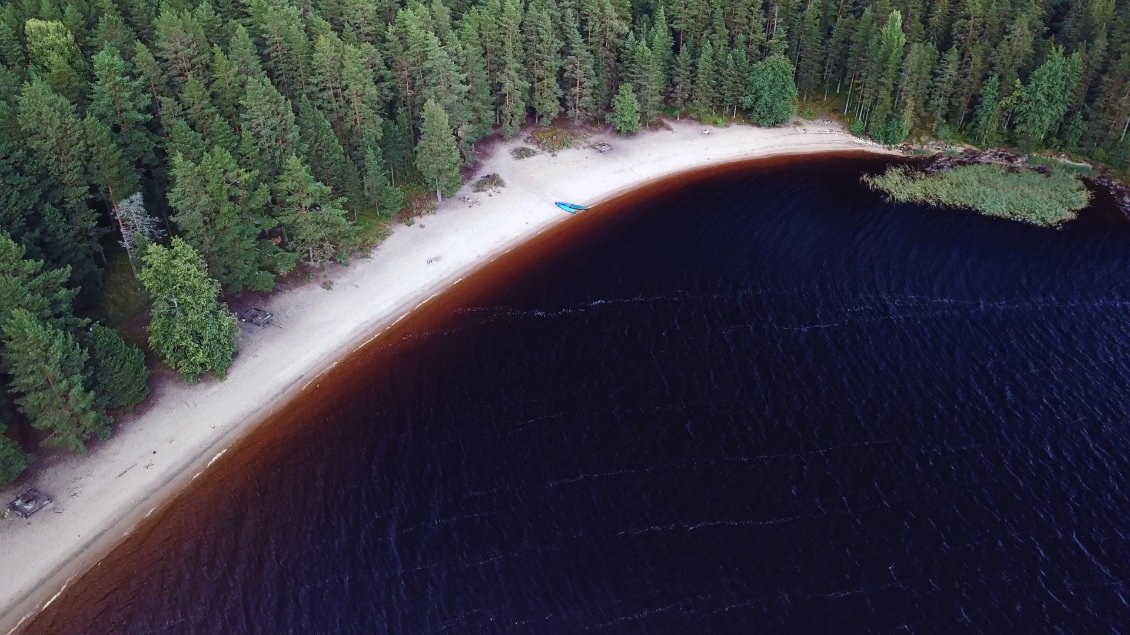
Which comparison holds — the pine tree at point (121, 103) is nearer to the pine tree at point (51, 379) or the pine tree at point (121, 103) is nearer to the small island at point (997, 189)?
the pine tree at point (51, 379)

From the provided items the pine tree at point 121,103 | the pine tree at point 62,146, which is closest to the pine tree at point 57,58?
the pine tree at point 121,103

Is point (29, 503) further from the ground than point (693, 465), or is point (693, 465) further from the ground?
point (29, 503)

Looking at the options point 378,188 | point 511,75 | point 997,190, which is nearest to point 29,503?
point 378,188

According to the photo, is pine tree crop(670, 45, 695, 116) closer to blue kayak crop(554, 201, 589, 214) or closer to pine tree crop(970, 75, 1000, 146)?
blue kayak crop(554, 201, 589, 214)

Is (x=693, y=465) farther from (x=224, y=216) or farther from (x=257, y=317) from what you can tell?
(x=224, y=216)

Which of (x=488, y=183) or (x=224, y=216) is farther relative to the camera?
(x=488, y=183)

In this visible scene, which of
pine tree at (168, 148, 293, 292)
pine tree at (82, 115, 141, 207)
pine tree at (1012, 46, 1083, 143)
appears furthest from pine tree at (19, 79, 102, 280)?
pine tree at (1012, 46, 1083, 143)

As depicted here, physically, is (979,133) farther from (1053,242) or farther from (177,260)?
(177,260)
